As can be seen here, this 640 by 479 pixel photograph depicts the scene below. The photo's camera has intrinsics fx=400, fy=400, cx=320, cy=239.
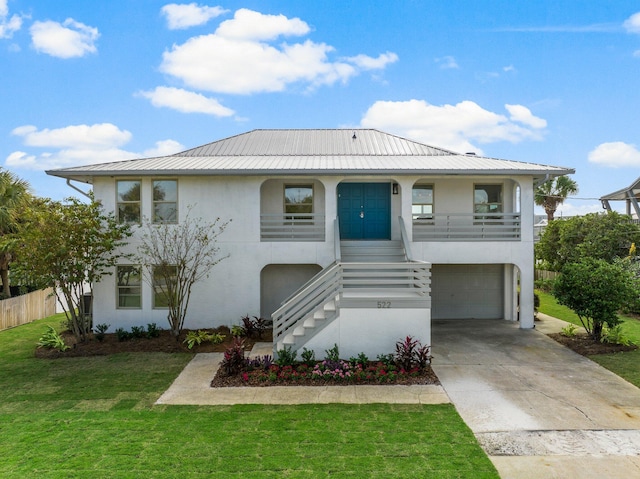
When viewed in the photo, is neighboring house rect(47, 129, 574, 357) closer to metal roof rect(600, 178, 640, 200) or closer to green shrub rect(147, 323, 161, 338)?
green shrub rect(147, 323, 161, 338)

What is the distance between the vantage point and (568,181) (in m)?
33.4

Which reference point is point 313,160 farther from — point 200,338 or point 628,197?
point 628,197

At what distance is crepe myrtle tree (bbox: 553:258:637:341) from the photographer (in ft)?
35.2

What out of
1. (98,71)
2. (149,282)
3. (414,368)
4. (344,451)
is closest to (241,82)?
(98,71)

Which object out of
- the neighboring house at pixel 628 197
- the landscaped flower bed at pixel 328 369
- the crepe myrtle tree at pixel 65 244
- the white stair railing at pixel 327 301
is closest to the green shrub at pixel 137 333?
the crepe myrtle tree at pixel 65 244

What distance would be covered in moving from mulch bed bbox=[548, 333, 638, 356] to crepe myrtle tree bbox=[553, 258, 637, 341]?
29cm

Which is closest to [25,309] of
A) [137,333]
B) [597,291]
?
[137,333]

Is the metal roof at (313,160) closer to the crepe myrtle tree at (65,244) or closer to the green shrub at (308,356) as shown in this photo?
the crepe myrtle tree at (65,244)

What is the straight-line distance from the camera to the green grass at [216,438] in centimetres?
514

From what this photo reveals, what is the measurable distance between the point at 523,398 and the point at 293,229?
27.8ft

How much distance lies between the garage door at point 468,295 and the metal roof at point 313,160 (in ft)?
13.9

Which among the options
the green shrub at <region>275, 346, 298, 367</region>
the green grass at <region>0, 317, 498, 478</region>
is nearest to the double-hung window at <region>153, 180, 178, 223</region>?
the green grass at <region>0, 317, 498, 478</region>

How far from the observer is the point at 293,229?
13734mm

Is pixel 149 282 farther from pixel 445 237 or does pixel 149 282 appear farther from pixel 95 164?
pixel 445 237
